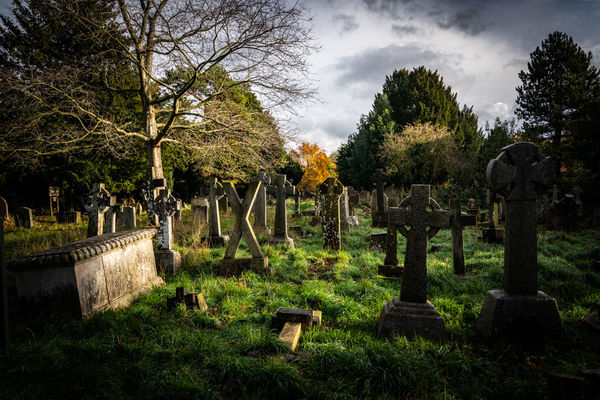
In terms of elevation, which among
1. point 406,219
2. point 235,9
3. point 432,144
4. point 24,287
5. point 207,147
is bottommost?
point 24,287

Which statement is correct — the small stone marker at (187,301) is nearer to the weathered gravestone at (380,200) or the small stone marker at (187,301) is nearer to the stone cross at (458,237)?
the stone cross at (458,237)

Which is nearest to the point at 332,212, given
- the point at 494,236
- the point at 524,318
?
the point at 524,318

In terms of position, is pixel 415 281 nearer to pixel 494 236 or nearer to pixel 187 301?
pixel 187 301

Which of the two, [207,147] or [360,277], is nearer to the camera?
[360,277]

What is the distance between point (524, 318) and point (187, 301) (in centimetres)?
440

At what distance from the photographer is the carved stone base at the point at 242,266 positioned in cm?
577

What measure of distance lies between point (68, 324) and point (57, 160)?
14340 mm

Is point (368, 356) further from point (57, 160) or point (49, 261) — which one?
point (57, 160)

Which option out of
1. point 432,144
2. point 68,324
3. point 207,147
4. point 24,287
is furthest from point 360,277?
point 432,144

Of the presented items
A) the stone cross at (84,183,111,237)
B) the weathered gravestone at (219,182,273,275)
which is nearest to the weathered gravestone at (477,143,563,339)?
the weathered gravestone at (219,182,273,275)

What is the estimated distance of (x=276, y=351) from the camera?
301 cm

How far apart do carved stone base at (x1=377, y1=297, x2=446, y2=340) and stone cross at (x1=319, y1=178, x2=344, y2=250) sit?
14.3ft

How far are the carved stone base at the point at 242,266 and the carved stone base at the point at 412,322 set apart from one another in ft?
9.32

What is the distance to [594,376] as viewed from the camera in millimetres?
1584
